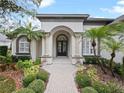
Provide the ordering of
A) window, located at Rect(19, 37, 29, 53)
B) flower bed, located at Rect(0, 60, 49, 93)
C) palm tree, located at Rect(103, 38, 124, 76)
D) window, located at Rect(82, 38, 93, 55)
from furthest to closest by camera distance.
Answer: window, located at Rect(19, 37, 29, 53) < window, located at Rect(82, 38, 93, 55) < palm tree, located at Rect(103, 38, 124, 76) < flower bed, located at Rect(0, 60, 49, 93)

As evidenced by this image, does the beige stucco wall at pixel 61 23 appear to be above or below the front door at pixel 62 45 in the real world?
above

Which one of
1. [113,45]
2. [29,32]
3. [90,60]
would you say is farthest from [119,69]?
[29,32]

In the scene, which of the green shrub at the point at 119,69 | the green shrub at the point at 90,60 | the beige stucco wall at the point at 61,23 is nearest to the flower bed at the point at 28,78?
the green shrub at the point at 119,69

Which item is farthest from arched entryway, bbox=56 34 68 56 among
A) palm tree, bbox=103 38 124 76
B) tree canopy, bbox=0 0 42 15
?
tree canopy, bbox=0 0 42 15

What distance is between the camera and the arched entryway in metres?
41.4

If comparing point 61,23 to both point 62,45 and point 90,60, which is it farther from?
point 62,45

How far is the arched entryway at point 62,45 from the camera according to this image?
41438 mm

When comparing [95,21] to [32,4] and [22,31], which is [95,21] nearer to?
[22,31]

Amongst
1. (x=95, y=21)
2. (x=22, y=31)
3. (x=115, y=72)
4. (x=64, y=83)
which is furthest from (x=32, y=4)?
(x=95, y=21)

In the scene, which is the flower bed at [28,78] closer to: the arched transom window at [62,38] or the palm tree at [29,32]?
the palm tree at [29,32]

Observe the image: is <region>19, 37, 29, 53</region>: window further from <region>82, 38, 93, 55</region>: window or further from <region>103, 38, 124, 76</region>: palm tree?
<region>103, 38, 124, 76</region>: palm tree

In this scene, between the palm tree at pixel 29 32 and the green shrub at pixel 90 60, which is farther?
the palm tree at pixel 29 32

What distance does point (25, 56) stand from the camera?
114 ft

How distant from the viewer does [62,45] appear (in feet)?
139
